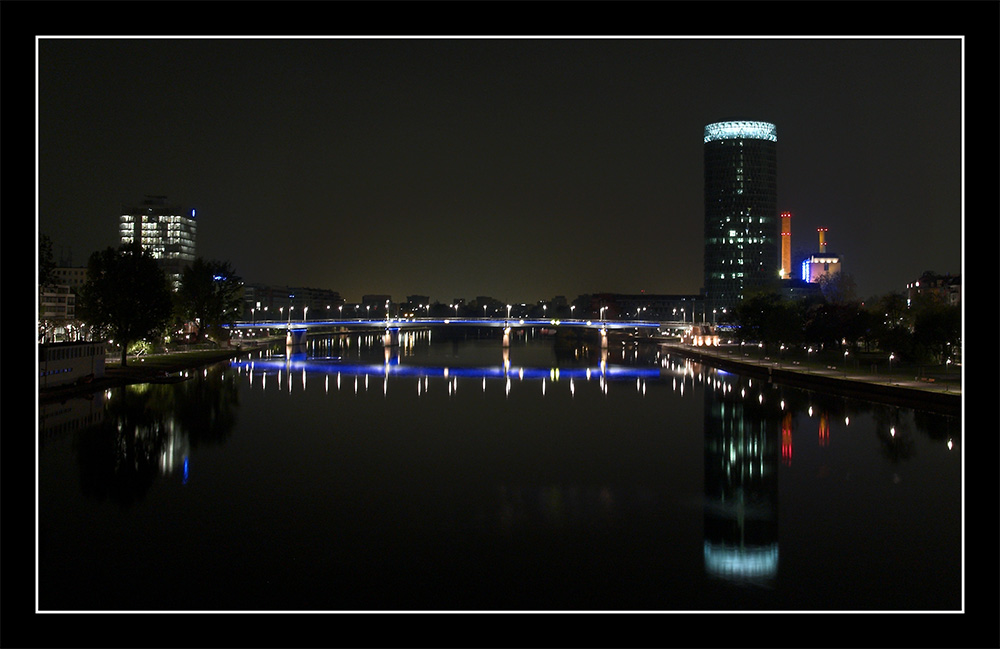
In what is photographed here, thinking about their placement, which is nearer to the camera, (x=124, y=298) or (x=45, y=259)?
(x=45, y=259)

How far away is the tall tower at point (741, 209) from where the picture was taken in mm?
134375

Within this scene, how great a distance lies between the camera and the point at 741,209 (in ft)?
442

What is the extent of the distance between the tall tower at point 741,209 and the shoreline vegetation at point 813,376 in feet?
273

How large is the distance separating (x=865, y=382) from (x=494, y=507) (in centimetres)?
2241

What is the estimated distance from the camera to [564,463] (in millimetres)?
18391

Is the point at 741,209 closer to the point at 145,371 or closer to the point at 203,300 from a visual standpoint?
the point at 203,300

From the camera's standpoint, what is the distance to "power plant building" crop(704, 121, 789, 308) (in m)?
134

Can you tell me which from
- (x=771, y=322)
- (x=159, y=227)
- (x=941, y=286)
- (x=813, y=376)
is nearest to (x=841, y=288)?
(x=941, y=286)
